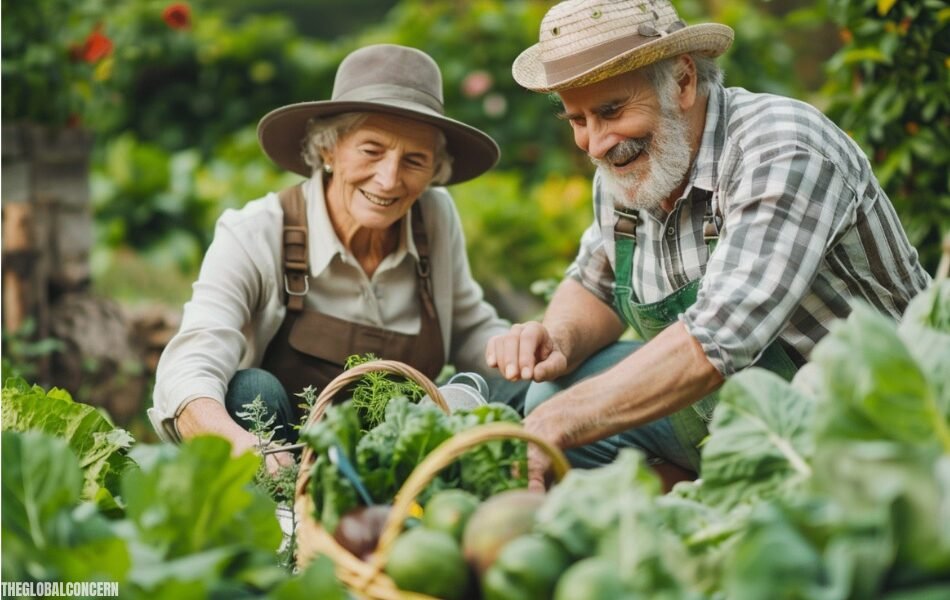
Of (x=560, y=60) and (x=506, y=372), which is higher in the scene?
(x=560, y=60)

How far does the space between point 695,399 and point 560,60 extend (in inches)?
32.8

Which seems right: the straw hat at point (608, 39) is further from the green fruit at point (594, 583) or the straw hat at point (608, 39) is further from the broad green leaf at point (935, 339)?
the green fruit at point (594, 583)

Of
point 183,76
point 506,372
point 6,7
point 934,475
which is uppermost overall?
point 183,76

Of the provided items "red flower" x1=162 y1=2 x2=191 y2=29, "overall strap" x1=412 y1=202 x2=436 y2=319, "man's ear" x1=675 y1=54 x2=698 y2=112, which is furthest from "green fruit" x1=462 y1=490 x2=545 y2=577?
"red flower" x1=162 y1=2 x2=191 y2=29

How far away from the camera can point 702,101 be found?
275 cm

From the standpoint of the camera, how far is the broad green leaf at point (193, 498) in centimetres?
162

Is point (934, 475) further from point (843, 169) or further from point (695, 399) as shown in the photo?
point (843, 169)

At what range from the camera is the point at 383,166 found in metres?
3.16

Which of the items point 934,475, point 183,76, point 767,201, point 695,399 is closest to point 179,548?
point 934,475

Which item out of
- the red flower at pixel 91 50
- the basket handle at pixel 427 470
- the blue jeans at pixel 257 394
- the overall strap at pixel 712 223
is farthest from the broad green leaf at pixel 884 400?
the red flower at pixel 91 50

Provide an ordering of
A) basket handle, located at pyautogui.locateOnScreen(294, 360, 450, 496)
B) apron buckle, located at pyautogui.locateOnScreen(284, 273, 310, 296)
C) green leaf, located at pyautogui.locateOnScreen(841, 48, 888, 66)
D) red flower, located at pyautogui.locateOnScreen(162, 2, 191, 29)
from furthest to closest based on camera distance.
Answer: red flower, located at pyautogui.locateOnScreen(162, 2, 191, 29) → green leaf, located at pyautogui.locateOnScreen(841, 48, 888, 66) → apron buckle, located at pyautogui.locateOnScreen(284, 273, 310, 296) → basket handle, located at pyautogui.locateOnScreen(294, 360, 450, 496)

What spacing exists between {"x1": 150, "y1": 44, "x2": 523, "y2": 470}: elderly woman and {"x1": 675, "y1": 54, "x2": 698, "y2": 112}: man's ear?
2.44 feet

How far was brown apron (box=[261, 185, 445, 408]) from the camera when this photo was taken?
3.27m

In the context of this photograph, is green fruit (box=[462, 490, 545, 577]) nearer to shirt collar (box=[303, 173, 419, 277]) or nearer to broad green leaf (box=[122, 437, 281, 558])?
broad green leaf (box=[122, 437, 281, 558])
